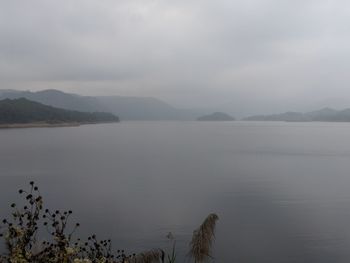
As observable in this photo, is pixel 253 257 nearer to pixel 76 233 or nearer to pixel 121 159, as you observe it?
pixel 76 233

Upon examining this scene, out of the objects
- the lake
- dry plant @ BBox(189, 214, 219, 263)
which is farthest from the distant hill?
dry plant @ BBox(189, 214, 219, 263)

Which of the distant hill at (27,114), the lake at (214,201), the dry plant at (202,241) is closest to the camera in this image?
the dry plant at (202,241)

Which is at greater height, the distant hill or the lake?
the distant hill

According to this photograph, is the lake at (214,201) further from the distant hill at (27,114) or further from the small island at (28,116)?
the small island at (28,116)

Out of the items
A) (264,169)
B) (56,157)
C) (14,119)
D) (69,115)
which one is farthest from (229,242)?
(69,115)

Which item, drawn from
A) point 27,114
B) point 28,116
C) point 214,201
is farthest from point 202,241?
point 27,114

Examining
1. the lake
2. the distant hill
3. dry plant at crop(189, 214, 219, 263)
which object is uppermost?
the distant hill

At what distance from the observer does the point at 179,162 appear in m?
52.4

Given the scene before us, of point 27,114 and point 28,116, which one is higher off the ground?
point 27,114

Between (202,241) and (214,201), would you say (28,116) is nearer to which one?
(214,201)

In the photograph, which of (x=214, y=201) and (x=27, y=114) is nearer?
(x=214, y=201)

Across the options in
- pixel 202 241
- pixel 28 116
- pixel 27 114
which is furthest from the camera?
pixel 27 114

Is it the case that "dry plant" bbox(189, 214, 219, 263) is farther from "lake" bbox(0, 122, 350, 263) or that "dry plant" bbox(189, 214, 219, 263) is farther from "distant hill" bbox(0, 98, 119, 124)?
"distant hill" bbox(0, 98, 119, 124)

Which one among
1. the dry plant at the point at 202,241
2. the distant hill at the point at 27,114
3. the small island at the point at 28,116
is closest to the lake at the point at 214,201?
the dry plant at the point at 202,241
